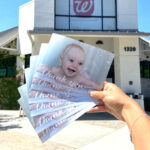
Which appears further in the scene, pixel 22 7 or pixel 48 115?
pixel 22 7

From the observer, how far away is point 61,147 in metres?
4.96

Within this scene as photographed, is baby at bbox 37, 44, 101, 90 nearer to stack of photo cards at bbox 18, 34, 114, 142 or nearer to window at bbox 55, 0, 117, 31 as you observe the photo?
stack of photo cards at bbox 18, 34, 114, 142

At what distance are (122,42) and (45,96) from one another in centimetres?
1033

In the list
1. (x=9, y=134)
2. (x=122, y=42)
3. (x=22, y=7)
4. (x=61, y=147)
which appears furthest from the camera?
(x=22, y=7)

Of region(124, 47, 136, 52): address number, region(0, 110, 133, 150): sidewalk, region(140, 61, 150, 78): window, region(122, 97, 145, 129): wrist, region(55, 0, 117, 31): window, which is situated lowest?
region(0, 110, 133, 150): sidewalk

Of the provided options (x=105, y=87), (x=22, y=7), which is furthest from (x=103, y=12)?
(x=105, y=87)

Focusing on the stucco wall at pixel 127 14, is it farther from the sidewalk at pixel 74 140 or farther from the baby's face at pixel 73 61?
the baby's face at pixel 73 61

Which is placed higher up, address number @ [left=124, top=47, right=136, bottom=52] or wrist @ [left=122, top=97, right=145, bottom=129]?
address number @ [left=124, top=47, right=136, bottom=52]

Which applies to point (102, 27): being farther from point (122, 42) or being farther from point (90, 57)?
point (90, 57)

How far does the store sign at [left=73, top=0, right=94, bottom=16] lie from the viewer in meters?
11.6

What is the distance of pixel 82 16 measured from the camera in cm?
1163

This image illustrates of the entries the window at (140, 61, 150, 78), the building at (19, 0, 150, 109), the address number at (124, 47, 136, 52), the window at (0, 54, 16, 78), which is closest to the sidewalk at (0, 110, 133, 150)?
the building at (19, 0, 150, 109)

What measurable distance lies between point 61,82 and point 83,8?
1094 cm

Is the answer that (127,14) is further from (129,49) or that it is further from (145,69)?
(145,69)
